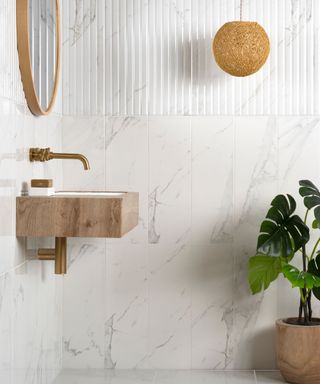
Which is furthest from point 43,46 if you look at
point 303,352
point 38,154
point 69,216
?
point 303,352

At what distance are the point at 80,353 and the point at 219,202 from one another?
42.1 inches

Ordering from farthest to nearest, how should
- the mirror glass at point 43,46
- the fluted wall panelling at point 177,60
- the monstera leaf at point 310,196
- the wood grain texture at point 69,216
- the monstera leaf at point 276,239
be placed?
the fluted wall panelling at point 177,60
the monstera leaf at point 276,239
the monstera leaf at point 310,196
the mirror glass at point 43,46
the wood grain texture at point 69,216

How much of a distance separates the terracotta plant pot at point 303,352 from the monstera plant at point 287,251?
106mm

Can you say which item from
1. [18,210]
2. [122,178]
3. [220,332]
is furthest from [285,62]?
[18,210]

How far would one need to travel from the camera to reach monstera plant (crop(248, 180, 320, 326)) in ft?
11.3

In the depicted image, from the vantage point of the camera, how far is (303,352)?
3.50 metres

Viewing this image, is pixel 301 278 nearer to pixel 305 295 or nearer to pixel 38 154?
pixel 305 295

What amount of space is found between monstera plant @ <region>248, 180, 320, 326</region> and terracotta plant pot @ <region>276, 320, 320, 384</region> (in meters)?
0.11

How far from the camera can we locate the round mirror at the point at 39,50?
9.32 feet

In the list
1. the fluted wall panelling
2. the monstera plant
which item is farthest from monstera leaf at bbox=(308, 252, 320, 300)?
the fluted wall panelling

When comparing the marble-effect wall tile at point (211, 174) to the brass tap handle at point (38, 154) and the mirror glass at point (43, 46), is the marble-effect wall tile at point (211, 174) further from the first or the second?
the brass tap handle at point (38, 154)

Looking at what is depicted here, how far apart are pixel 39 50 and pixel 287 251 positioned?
1457mm

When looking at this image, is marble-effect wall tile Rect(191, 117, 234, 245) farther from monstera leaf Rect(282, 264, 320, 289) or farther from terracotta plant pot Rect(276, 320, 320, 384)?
terracotta plant pot Rect(276, 320, 320, 384)

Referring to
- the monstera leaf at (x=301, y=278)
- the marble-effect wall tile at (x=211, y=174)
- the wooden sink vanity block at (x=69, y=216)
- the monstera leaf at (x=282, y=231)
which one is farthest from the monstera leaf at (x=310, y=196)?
the wooden sink vanity block at (x=69, y=216)
